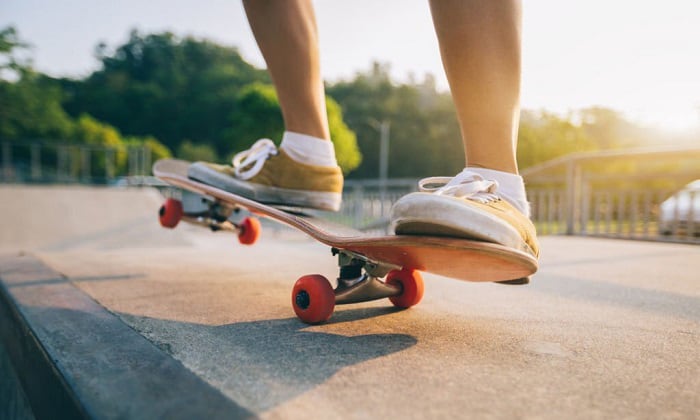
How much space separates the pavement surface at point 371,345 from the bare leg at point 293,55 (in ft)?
2.06

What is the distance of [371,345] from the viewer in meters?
1.03

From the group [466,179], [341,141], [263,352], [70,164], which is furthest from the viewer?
[341,141]

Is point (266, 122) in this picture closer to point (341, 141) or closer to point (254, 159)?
point (341, 141)

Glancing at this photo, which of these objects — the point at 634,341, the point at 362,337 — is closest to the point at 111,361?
the point at 362,337

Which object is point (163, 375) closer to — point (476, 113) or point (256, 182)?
point (476, 113)

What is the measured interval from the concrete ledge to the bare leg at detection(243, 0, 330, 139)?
897 millimetres

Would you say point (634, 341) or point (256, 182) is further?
point (256, 182)

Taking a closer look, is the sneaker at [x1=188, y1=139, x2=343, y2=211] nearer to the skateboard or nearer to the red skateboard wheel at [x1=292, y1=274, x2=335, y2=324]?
the skateboard

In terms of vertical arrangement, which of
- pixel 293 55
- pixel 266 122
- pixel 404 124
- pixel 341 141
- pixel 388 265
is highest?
pixel 404 124

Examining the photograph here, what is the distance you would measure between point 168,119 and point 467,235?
51008mm

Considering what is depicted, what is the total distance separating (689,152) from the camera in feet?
12.3

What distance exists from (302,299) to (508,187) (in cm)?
56

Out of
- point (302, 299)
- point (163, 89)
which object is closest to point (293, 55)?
point (302, 299)

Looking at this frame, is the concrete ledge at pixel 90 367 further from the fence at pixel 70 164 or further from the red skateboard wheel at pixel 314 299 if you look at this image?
the fence at pixel 70 164
